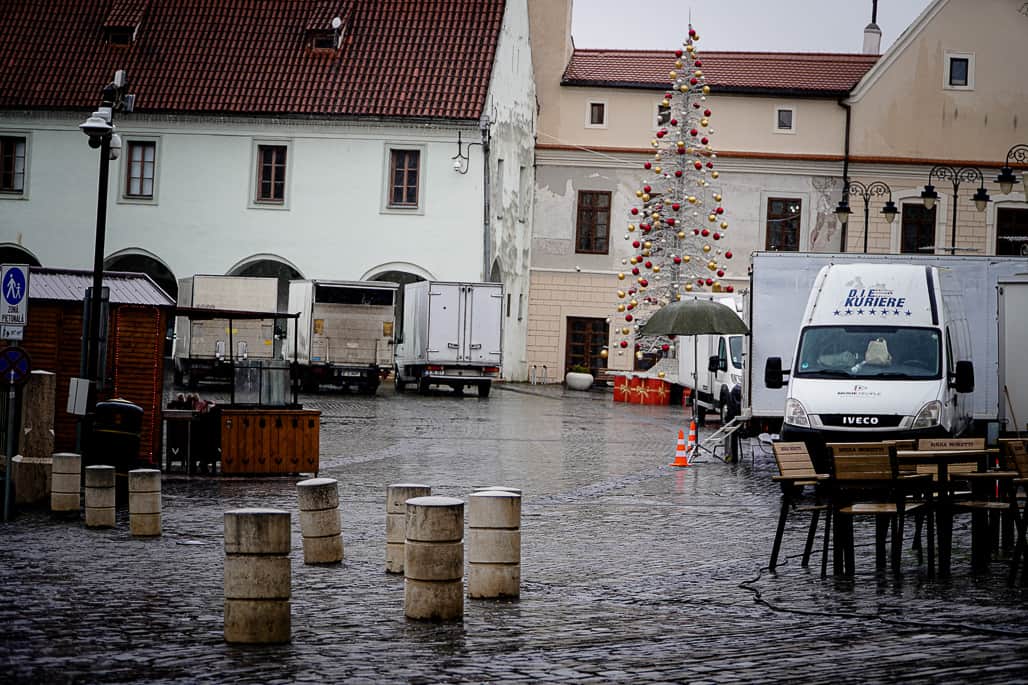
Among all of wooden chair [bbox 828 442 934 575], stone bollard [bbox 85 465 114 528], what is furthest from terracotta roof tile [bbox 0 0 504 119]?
wooden chair [bbox 828 442 934 575]

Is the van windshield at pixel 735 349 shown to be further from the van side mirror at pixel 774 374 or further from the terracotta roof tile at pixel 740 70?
the terracotta roof tile at pixel 740 70

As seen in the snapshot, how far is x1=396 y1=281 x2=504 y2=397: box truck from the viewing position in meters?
40.0

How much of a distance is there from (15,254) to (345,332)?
557 inches

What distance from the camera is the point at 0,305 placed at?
16.4 meters

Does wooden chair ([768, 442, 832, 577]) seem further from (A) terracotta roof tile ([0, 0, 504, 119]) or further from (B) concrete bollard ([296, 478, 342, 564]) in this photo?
(A) terracotta roof tile ([0, 0, 504, 119])

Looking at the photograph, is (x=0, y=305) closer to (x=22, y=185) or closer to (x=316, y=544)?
(x=316, y=544)

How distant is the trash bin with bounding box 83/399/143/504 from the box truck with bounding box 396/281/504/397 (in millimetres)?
22226

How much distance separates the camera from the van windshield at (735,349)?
108 feet

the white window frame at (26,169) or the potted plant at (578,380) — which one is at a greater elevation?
the white window frame at (26,169)

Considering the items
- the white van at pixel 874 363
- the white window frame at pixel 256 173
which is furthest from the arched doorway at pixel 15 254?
the white van at pixel 874 363

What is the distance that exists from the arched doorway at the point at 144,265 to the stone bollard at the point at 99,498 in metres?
32.5

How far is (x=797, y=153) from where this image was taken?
5438 cm

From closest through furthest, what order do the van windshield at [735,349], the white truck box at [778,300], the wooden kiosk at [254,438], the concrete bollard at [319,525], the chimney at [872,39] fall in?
the concrete bollard at [319,525], the wooden kiosk at [254,438], the white truck box at [778,300], the van windshield at [735,349], the chimney at [872,39]

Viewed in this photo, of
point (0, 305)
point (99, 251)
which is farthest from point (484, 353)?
point (0, 305)
